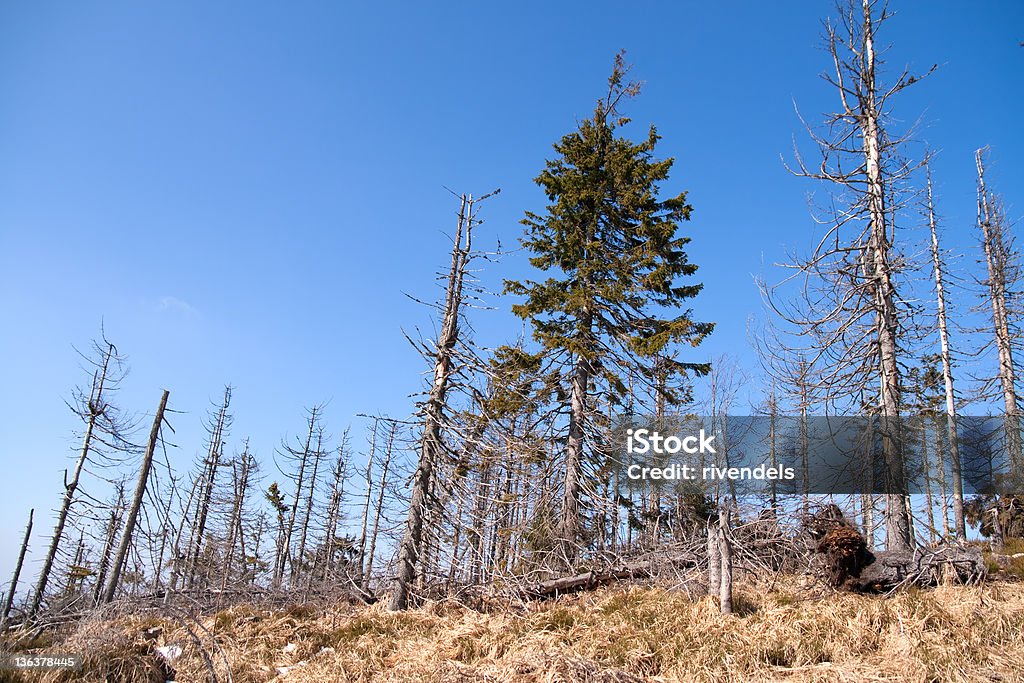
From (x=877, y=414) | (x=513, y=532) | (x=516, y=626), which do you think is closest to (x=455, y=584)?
(x=513, y=532)

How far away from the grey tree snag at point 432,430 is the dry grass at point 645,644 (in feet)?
7.17

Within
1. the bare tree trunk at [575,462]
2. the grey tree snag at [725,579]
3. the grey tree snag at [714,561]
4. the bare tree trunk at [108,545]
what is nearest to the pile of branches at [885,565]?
the grey tree snag at [714,561]

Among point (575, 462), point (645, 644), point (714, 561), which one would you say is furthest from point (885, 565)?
point (575, 462)

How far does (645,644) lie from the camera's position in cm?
647

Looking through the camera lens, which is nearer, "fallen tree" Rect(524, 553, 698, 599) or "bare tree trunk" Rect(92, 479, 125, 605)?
"fallen tree" Rect(524, 553, 698, 599)

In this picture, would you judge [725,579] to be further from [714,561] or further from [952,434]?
[952,434]

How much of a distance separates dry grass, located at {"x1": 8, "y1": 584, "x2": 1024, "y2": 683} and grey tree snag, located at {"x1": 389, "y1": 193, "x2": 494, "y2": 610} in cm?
219

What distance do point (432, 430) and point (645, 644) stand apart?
6.67m

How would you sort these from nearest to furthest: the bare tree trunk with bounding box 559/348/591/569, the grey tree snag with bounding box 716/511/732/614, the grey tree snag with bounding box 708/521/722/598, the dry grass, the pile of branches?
the dry grass → the grey tree snag with bounding box 716/511/732/614 → the grey tree snag with bounding box 708/521/722/598 → the pile of branches → the bare tree trunk with bounding box 559/348/591/569

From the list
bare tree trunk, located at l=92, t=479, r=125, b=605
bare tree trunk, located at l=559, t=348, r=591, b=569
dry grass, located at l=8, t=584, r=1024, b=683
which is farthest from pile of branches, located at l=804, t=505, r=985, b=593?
bare tree trunk, located at l=92, t=479, r=125, b=605

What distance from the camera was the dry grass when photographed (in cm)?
566

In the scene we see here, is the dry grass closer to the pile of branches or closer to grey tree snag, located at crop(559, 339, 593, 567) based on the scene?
the pile of branches

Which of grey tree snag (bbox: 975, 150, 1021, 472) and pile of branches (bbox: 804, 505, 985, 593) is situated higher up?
grey tree snag (bbox: 975, 150, 1021, 472)

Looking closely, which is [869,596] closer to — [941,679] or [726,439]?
[941,679]
